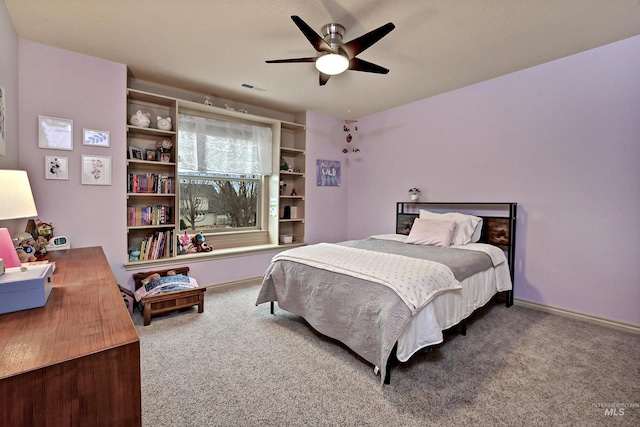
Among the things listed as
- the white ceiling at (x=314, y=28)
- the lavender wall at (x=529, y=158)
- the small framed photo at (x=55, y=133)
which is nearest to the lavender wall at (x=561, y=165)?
the lavender wall at (x=529, y=158)

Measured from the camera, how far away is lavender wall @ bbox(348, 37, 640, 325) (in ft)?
8.09

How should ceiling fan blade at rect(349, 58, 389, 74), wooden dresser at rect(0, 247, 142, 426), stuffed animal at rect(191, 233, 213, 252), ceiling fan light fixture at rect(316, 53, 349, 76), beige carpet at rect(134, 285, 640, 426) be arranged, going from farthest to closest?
stuffed animal at rect(191, 233, 213, 252) < ceiling fan blade at rect(349, 58, 389, 74) < ceiling fan light fixture at rect(316, 53, 349, 76) < beige carpet at rect(134, 285, 640, 426) < wooden dresser at rect(0, 247, 142, 426)

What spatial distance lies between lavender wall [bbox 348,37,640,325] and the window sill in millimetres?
2328

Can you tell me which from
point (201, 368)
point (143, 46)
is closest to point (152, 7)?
point (143, 46)

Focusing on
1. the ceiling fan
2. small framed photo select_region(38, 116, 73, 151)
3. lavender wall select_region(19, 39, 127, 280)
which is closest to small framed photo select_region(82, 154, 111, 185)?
lavender wall select_region(19, 39, 127, 280)

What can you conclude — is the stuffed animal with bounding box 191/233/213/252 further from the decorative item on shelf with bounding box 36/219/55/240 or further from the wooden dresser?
the wooden dresser

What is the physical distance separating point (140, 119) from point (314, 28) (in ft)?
6.98

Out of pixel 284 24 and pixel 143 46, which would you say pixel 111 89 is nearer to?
pixel 143 46

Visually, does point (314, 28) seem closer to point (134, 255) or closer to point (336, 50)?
point (336, 50)

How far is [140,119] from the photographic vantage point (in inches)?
121

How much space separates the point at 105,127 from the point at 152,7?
1.39 m

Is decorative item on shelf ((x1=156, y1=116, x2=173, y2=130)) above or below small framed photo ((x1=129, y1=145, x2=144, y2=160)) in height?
above

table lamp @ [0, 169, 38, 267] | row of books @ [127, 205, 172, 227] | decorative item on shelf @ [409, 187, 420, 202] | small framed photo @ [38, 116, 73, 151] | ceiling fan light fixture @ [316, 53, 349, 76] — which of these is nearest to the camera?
table lamp @ [0, 169, 38, 267]

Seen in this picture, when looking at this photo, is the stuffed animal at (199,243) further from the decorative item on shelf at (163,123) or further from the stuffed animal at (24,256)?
the stuffed animal at (24,256)
